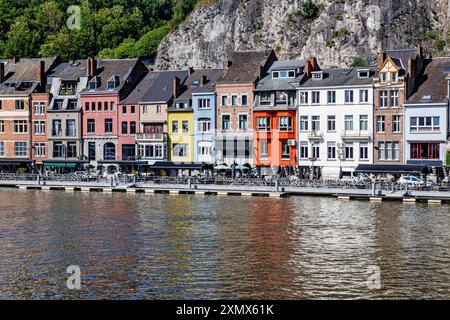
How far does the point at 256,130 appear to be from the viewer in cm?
9650

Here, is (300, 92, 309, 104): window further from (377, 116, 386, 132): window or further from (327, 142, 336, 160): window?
(377, 116, 386, 132): window

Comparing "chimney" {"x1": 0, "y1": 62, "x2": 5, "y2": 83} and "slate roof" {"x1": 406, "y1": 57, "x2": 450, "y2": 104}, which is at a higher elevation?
"chimney" {"x1": 0, "y1": 62, "x2": 5, "y2": 83}

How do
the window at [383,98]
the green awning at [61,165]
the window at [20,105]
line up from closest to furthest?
the window at [383,98] → the green awning at [61,165] → the window at [20,105]

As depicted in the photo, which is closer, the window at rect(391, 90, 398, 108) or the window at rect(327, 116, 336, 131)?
the window at rect(391, 90, 398, 108)

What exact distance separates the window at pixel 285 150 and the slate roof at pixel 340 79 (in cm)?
632

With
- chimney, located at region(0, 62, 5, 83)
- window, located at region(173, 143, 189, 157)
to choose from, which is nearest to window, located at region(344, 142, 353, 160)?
window, located at region(173, 143, 189, 157)

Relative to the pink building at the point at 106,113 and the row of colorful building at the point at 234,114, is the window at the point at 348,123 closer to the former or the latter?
the row of colorful building at the point at 234,114

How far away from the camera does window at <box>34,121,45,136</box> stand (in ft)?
360

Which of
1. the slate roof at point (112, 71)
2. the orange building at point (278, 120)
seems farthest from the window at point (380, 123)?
the slate roof at point (112, 71)

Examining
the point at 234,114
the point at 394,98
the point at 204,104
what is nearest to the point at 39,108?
the point at 204,104

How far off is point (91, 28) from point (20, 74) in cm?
4554

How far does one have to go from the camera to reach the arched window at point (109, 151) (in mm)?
105500

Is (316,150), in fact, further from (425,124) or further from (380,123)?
(425,124)
